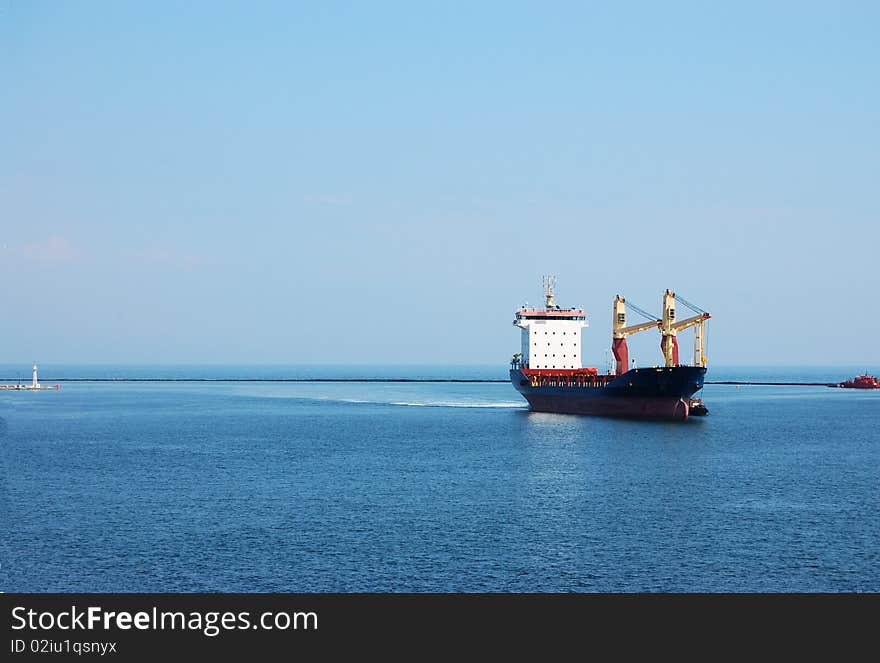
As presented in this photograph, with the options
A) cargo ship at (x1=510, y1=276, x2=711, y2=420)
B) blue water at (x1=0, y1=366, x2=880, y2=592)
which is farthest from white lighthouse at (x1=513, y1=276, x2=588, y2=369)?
blue water at (x1=0, y1=366, x2=880, y2=592)

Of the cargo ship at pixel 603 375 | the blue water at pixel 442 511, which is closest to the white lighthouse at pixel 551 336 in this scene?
the cargo ship at pixel 603 375

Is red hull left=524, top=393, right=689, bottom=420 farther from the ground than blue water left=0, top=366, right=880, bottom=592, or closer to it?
farther from the ground

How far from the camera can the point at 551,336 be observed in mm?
109875

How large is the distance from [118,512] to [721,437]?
162ft

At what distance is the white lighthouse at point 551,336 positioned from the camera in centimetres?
10950

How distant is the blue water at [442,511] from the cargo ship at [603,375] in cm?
1145

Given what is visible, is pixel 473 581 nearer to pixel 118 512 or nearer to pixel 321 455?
pixel 118 512

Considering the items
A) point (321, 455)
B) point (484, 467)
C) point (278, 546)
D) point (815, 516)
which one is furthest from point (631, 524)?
point (321, 455)

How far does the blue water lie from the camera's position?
96.4ft

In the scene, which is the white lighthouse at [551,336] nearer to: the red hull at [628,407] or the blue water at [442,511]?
the red hull at [628,407]

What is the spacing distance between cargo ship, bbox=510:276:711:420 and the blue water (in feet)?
37.6

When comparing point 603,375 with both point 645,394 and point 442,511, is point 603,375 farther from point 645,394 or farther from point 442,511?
point 442,511

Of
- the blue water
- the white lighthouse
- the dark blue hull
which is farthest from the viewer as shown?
the white lighthouse

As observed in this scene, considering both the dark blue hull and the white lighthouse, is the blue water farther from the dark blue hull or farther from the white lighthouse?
the white lighthouse
